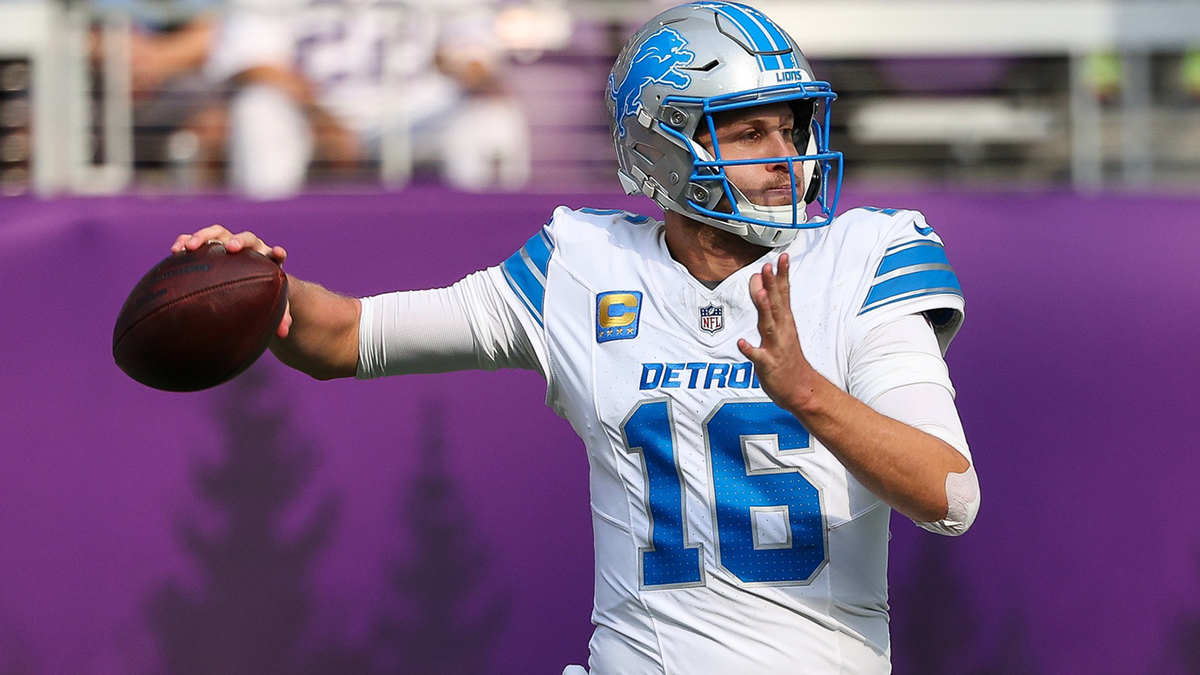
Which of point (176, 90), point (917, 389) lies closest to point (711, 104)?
point (917, 389)

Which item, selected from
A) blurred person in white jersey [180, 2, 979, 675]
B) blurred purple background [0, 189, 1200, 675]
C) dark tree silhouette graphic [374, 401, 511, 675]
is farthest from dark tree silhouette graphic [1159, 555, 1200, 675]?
dark tree silhouette graphic [374, 401, 511, 675]

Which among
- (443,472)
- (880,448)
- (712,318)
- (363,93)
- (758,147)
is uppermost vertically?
(363,93)

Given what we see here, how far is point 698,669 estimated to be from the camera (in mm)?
1972

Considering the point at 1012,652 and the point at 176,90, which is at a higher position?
the point at 176,90

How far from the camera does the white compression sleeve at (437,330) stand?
2.27 meters

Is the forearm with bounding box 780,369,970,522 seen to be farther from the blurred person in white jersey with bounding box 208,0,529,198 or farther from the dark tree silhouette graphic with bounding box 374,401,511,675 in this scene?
the blurred person in white jersey with bounding box 208,0,529,198

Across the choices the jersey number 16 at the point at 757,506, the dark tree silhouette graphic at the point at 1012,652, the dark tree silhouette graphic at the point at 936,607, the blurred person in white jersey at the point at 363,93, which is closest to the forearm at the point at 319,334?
the jersey number 16 at the point at 757,506

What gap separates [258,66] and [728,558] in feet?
11.3

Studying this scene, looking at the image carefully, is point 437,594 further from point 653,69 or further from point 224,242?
point 653,69

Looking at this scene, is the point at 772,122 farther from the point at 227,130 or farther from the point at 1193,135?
the point at 1193,135

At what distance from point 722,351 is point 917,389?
0.99 feet

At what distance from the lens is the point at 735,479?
6.55ft

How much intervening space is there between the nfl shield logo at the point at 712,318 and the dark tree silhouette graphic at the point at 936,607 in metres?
1.07

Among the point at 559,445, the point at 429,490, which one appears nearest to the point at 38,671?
the point at 429,490
